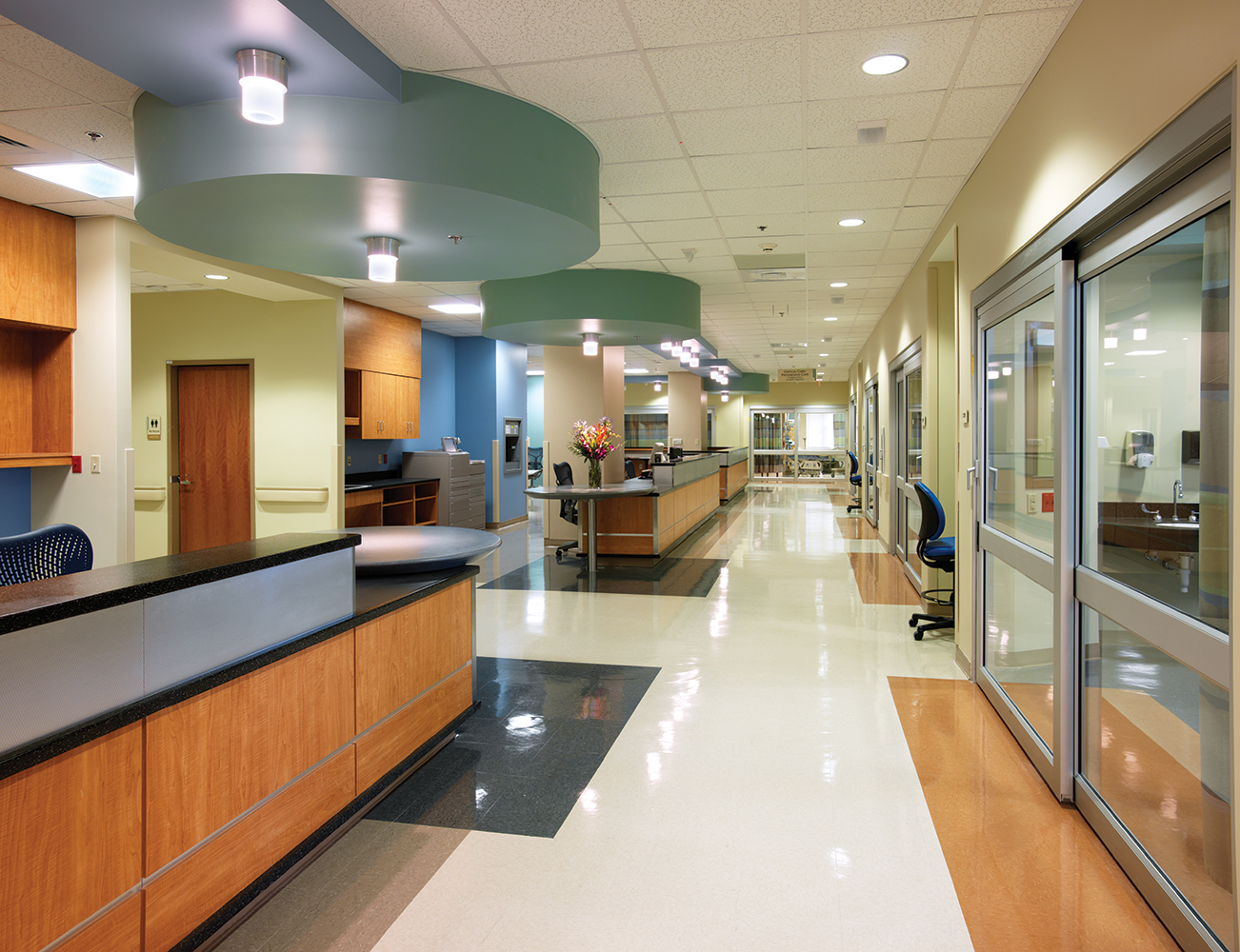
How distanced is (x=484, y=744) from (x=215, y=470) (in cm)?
577

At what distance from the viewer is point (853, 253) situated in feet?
21.9

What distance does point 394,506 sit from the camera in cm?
965

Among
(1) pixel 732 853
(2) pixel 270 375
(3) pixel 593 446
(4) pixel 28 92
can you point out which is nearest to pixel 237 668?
(1) pixel 732 853

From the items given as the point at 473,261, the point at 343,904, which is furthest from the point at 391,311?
the point at 343,904

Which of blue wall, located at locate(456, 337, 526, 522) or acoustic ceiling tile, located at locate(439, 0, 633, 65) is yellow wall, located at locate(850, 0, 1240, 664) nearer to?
acoustic ceiling tile, located at locate(439, 0, 633, 65)

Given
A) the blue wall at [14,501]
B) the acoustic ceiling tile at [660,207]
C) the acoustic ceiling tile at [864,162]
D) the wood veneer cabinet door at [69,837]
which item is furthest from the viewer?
the blue wall at [14,501]

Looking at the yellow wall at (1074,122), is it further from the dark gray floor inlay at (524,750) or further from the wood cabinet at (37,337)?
the wood cabinet at (37,337)

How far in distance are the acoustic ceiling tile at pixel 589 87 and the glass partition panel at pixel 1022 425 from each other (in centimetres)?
201

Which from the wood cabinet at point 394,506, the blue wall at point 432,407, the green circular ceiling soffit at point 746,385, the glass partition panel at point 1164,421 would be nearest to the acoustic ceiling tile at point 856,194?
the glass partition panel at point 1164,421

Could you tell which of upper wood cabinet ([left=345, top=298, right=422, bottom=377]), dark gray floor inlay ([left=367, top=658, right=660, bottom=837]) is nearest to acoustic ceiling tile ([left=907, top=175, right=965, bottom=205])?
dark gray floor inlay ([left=367, top=658, right=660, bottom=837])

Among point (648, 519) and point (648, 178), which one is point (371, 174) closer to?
point (648, 178)

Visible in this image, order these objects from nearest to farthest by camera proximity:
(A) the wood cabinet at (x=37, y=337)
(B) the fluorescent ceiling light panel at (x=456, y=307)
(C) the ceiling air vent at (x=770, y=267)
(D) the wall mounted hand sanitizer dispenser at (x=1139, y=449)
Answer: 1. (D) the wall mounted hand sanitizer dispenser at (x=1139, y=449)
2. (A) the wood cabinet at (x=37, y=337)
3. (C) the ceiling air vent at (x=770, y=267)
4. (B) the fluorescent ceiling light panel at (x=456, y=307)

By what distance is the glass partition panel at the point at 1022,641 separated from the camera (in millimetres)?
3230

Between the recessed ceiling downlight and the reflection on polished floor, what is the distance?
2.99m
